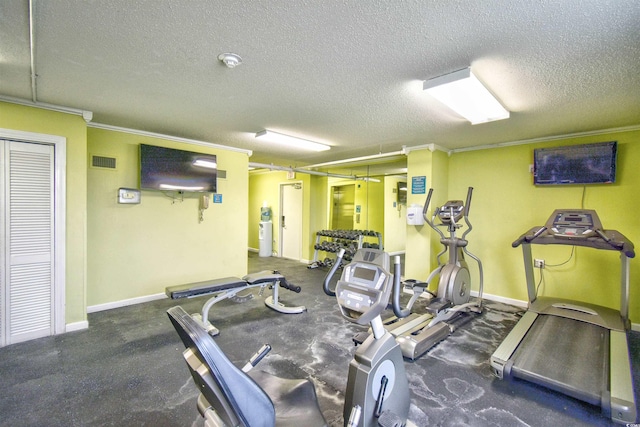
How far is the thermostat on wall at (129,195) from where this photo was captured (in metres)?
3.76

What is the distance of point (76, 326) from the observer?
3.14m

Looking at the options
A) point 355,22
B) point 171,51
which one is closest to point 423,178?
point 355,22

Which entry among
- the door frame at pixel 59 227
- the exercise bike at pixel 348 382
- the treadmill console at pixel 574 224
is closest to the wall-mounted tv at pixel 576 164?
the treadmill console at pixel 574 224

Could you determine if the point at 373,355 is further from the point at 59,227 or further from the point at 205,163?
the point at 205,163

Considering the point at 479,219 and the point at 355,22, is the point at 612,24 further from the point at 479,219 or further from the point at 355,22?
the point at 479,219

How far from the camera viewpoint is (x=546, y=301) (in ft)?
11.6

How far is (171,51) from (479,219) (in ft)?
15.3

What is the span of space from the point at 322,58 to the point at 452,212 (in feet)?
8.94

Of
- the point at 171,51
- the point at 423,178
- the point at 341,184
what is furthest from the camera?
the point at 341,184

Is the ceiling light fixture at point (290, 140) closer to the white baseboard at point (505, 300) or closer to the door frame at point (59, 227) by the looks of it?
the door frame at point (59, 227)

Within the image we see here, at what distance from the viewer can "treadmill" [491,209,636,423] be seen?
79.7 inches

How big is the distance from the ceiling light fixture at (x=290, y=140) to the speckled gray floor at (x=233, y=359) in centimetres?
241

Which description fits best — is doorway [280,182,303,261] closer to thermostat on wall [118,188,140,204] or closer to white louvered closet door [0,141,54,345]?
thermostat on wall [118,188,140,204]

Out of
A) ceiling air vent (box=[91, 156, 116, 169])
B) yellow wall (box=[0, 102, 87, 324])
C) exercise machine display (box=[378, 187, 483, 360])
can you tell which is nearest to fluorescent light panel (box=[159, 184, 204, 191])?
ceiling air vent (box=[91, 156, 116, 169])
